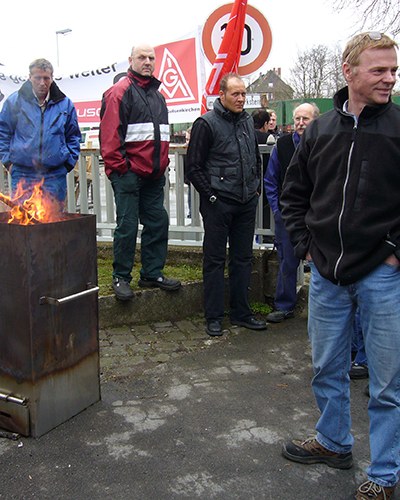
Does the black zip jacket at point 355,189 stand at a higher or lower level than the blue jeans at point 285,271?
higher

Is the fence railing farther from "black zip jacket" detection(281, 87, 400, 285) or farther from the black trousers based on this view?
"black zip jacket" detection(281, 87, 400, 285)

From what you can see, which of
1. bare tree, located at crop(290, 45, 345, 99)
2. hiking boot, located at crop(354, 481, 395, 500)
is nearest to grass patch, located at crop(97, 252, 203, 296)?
hiking boot, located at crop(354, 481, 395, 500)

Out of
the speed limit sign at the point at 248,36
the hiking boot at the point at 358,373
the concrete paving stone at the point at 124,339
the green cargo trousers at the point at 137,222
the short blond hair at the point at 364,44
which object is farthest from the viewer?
the speed limit sign at the point at 248,36

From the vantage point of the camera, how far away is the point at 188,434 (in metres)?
3.47

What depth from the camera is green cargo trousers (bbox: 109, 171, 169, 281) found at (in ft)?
17.4

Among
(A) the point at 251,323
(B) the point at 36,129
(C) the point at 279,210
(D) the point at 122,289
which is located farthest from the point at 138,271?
(B) the point at 36,129

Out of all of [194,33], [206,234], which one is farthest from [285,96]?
[206,234]

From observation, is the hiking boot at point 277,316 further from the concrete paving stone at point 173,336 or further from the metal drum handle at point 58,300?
the metal drum handle at point 58,300

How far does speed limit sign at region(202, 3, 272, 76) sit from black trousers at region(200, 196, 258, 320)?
2172mm

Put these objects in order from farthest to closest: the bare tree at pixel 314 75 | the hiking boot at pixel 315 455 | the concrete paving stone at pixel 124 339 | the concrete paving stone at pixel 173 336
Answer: the bare tree at pixel 314 75
the concrete paving stone at pixel 173 336
the concrete paving stone at pixel 124 339
the hiking boot at pixel 315 455

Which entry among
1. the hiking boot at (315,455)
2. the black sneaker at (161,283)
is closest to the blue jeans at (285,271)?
the black sneaker at (161,283)

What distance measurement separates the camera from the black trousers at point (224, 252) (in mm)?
5273

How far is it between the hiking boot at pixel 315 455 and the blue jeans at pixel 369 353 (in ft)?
0.30

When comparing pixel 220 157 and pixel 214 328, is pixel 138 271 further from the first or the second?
pixel 220 157
